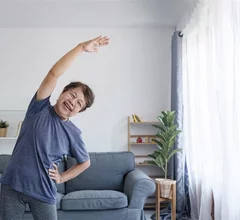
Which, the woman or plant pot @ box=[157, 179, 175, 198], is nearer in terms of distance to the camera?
the woman

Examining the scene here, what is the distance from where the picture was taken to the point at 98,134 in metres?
4.24

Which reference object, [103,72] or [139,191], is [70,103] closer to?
[139,191]

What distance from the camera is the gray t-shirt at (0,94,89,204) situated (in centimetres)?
132

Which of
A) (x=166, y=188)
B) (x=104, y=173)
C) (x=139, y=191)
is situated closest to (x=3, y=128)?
(x=104, y=173)

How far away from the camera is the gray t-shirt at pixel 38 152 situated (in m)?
1.32

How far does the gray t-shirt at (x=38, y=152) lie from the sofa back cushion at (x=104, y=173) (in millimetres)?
2115

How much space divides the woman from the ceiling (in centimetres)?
283

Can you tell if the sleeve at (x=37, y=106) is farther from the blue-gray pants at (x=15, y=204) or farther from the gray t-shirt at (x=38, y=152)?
the blue-gray pants at (x=15, y=204)

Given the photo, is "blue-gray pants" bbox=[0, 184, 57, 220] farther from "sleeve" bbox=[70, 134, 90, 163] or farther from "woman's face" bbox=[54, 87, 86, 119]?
"woman's face" bbox=[54, 87, 86, 119]

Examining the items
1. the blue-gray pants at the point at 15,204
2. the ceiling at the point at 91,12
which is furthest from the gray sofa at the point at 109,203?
the ceiling at the point at 91,12

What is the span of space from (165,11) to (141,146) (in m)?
1.97

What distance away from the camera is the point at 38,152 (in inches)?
52.7

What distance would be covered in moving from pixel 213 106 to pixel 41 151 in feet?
6.38

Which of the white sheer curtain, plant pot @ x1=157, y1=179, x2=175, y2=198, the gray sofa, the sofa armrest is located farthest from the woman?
plant pot @ x1=157, y1=179, x2=175, y2=198
